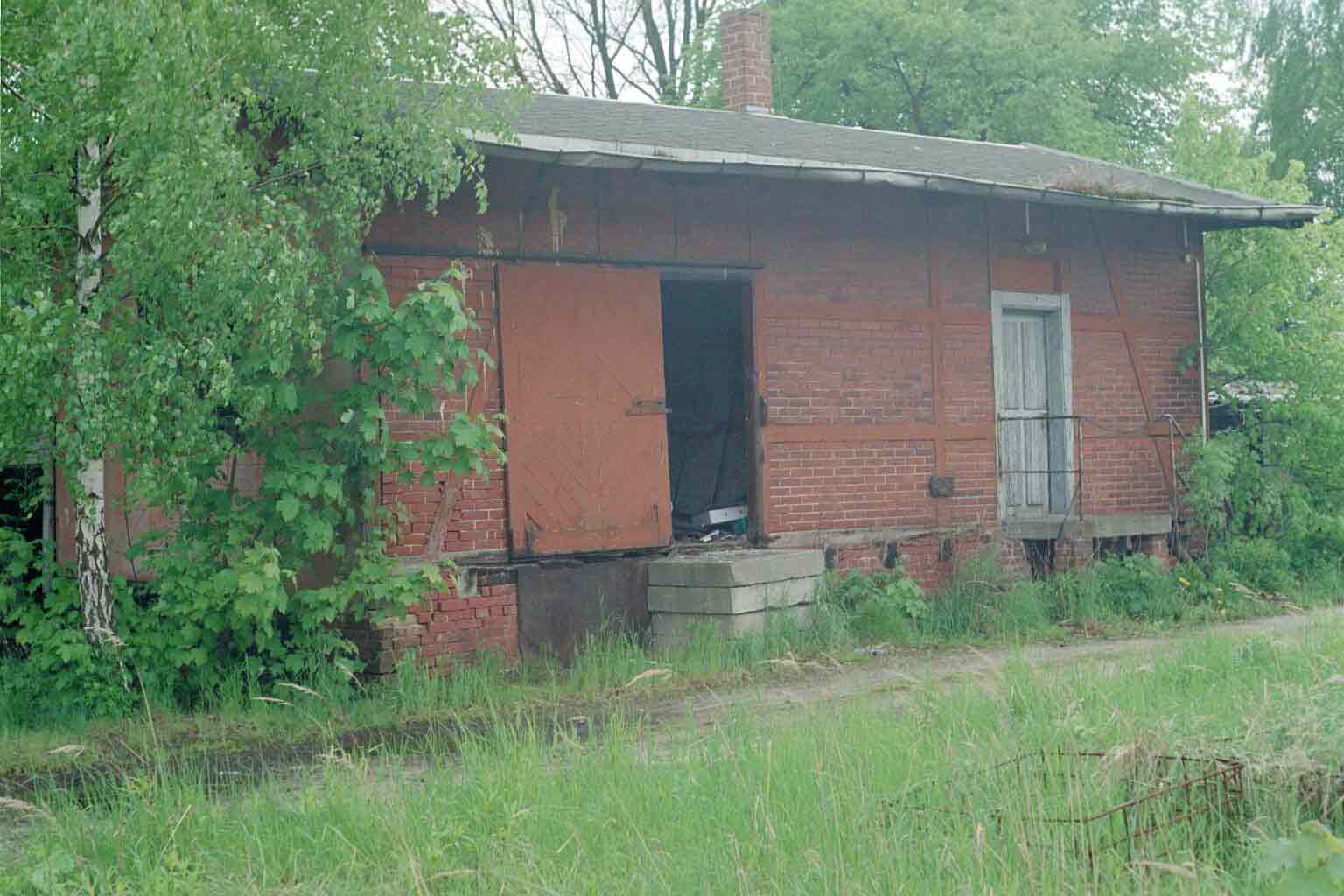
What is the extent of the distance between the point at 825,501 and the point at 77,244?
618cm

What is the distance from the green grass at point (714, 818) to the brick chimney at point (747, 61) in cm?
1229

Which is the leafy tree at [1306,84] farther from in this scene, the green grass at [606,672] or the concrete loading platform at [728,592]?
the concrete loading platform at [728,592]

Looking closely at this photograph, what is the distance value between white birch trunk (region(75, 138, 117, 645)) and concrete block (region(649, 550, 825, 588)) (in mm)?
3924

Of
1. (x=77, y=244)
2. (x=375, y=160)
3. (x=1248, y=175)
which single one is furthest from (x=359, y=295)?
(x=1248, y=175)

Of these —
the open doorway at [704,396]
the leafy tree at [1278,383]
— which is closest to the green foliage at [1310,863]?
the open doorway at [704,396]

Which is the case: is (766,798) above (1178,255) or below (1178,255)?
below

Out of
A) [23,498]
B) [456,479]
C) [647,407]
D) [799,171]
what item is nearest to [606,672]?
[456,479]

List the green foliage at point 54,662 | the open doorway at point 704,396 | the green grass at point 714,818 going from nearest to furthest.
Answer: the green grass at point 714,818, the green foliage at point 54,662, the open doorway at point 704,396

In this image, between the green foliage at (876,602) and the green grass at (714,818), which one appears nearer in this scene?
the green grass at (714,818)

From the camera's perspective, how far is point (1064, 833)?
4.91m

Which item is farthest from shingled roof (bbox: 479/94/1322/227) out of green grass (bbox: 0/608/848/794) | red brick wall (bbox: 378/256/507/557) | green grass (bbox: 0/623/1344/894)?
green grass (bbox: 0/623/1344/894)

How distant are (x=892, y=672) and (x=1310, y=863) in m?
5.20

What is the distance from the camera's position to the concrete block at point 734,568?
11.0 m

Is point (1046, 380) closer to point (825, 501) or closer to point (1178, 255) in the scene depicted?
point (1178, 255)
